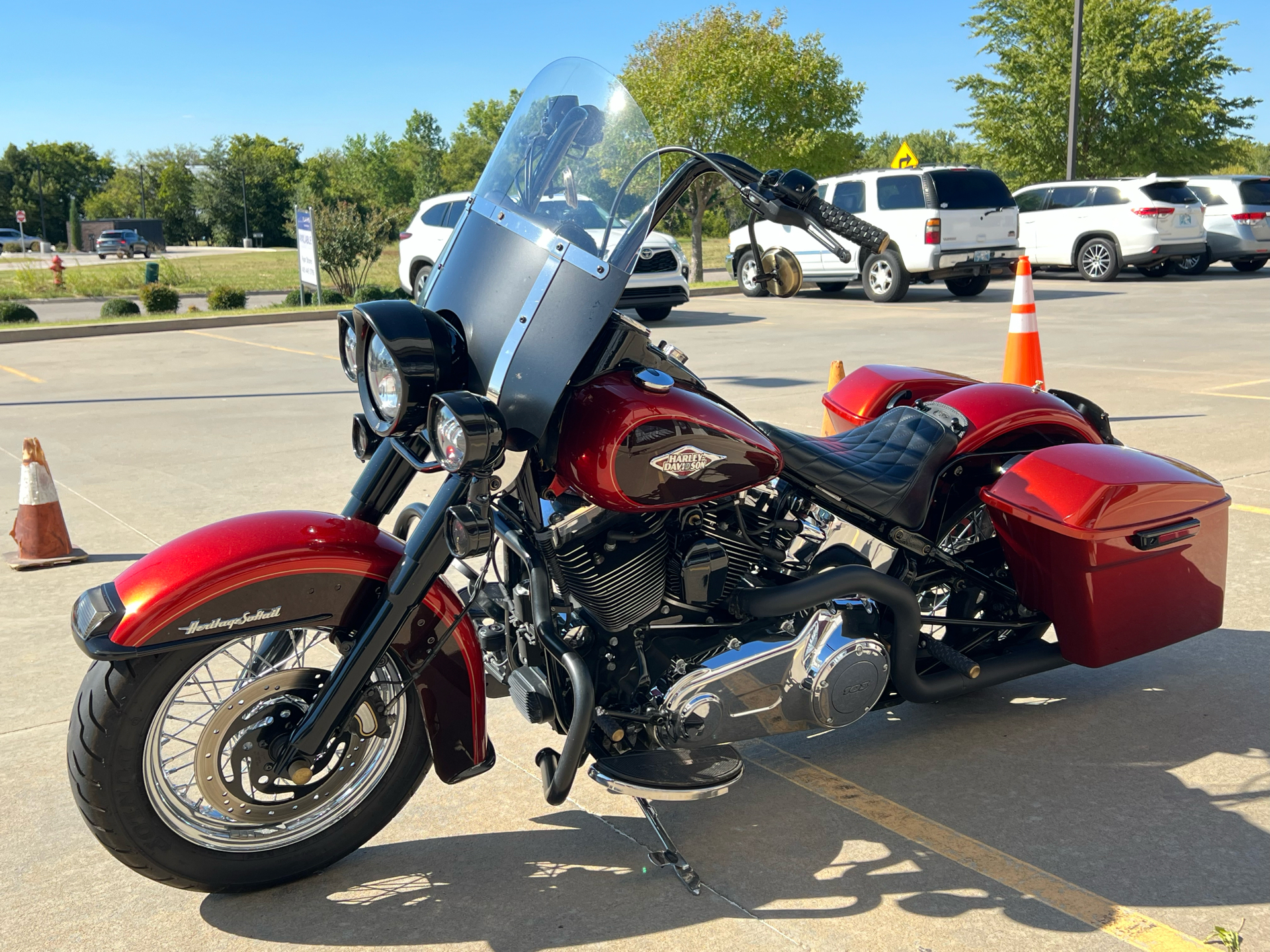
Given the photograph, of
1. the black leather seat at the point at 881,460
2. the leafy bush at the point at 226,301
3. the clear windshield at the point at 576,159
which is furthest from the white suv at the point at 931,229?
the clear windshield at the point at 576,159

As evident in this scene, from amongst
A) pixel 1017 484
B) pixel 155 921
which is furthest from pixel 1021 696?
pixel 155 921

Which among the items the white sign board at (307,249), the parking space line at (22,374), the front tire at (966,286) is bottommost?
the parking space line at (22,374)

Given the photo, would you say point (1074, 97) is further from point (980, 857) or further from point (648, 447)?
point (648, 447)

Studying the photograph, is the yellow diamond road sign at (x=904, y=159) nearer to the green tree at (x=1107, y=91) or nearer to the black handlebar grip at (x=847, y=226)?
the green tree at (x=1107, y=91)

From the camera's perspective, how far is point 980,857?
9.68 ft

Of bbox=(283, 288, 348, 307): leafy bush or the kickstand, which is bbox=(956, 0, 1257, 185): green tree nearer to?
bbox=(283, 288, 348, 307): leafy bush

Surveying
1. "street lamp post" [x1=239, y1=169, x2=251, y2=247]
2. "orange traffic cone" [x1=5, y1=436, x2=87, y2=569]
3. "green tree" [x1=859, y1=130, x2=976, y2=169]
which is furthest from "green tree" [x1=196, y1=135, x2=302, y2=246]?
"orange traffic cone" [x1=5, y1=436, x2=87, y2=569]

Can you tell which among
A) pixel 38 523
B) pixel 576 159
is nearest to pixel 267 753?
pixel 576 159

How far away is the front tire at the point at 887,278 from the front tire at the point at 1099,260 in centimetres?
473

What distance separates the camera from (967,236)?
57.1 ft

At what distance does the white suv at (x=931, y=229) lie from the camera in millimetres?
17297

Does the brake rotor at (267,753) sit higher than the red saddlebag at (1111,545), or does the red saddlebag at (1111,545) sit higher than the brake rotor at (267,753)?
the red saddlebag at (1111,545)

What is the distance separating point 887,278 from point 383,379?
1602cm

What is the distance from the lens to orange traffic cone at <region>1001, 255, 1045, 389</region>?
6660 millimetres
